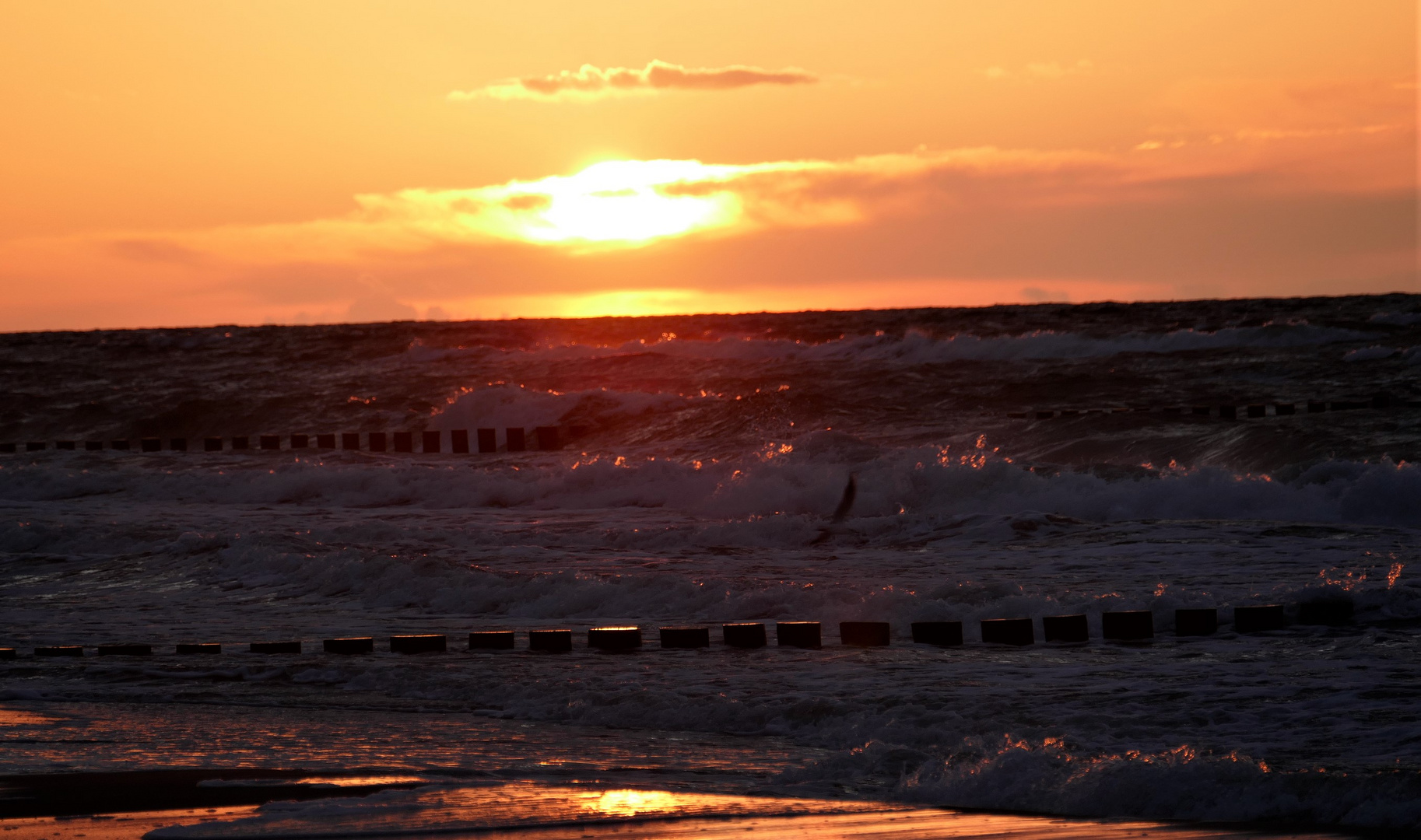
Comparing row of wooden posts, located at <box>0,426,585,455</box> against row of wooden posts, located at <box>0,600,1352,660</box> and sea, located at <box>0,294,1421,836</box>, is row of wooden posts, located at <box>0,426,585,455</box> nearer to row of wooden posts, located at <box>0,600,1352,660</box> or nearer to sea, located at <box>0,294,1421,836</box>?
sea, located at <box>0,294,1421,836</box>

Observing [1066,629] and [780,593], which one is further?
[780,593]

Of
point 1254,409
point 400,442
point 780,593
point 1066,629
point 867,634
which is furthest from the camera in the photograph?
point 400,442

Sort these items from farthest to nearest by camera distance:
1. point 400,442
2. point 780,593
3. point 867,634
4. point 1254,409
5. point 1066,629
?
point 400,442 → point 1254,409 → point 780,593 → point 867,634 → point 1066,629

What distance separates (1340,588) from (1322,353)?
83.4 ft

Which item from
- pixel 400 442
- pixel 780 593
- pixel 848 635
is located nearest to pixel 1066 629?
pixel 848 635

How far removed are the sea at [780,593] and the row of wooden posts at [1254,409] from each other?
289mm

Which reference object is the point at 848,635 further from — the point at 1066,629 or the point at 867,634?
the point at 1066,629

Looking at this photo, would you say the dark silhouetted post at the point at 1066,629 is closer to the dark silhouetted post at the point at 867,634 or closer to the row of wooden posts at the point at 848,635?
A: the row of wooden posts at the point at 848,635

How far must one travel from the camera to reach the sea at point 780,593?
19.9 feet

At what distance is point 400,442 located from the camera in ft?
84.4

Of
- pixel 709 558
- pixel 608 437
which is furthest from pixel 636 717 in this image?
pixel 608 437

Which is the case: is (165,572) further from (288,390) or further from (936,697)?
(288,390)

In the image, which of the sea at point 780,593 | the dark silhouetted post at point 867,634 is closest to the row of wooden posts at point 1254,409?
the sea at point 780,593

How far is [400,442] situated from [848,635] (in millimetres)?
17793
